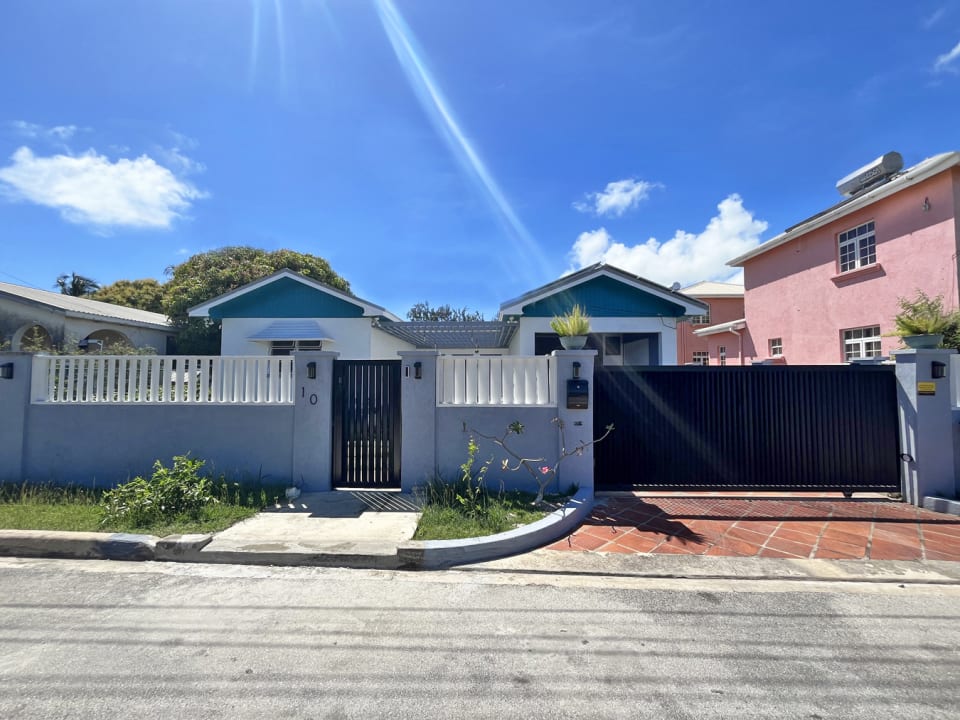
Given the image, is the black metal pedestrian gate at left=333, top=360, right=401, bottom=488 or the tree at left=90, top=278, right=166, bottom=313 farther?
the tree at left=90, top=278, right=166, bottom=313

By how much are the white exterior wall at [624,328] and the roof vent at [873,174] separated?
27.1 feet

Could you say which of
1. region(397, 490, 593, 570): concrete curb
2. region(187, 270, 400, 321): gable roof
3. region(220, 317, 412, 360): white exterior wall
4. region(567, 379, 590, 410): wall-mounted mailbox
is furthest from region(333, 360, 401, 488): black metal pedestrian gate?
region(220, 317, 412, 360): white exterior wall

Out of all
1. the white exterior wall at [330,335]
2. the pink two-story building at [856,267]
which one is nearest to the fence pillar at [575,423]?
the white exterior wall at [330,335]

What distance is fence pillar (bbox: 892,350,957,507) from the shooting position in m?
5.62

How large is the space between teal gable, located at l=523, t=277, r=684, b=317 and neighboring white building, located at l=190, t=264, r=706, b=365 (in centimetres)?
3

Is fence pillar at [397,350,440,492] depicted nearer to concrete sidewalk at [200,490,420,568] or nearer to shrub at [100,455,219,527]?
concrete sidewalk at [200,490,420,568]

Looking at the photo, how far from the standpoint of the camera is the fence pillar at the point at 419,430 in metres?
5.86

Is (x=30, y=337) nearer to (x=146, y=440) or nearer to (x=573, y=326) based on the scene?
(x=146, y=440)

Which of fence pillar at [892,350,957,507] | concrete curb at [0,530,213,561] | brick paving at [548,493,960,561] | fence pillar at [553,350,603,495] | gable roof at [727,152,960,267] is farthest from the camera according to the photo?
gable roof at [727,152,960,267]

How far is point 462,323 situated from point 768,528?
9.50 m

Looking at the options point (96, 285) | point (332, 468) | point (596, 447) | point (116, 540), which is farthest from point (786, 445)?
point (96, 285)

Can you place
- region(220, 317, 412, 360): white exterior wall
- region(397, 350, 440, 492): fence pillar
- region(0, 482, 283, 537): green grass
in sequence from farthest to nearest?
region(220, 317, 412, 360): white exterior wall
region(397, 350, 440, 492): fence pillar
region(0, 482, 283, 537): green grass

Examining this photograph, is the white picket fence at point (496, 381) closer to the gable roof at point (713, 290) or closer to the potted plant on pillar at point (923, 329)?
the potted plant on pillar at point (923, 329)

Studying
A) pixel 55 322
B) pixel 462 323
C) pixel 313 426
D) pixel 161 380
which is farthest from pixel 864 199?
pixel 55 322
